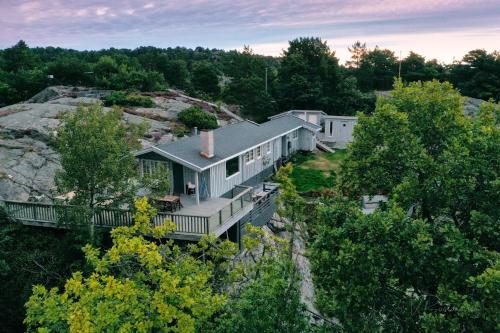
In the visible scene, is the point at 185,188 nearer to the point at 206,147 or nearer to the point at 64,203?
the point at 206,147

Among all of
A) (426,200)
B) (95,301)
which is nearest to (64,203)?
(95,301)

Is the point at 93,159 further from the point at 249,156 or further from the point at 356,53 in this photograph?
the point at 356,53

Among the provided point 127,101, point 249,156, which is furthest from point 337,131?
point 127,101

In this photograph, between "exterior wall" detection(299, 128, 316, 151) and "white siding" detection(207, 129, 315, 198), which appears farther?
"exterior wall" detection(299, 128, 316, 151)

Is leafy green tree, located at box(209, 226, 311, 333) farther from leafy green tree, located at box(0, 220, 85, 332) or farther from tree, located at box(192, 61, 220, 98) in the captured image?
tree, located at box(192, 61, 220, 98)

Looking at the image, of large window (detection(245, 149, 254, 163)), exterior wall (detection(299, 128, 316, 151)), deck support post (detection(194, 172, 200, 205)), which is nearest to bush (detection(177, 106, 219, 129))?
exterior wall (detection(299, 128, 316, 151))

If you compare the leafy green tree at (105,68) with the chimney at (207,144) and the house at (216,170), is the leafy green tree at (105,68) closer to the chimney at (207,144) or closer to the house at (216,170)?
the house at (216,170)
